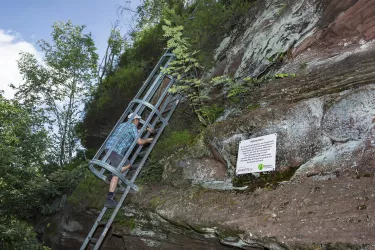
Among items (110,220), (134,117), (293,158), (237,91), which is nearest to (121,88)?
(134,117)

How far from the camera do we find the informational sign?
4.57m

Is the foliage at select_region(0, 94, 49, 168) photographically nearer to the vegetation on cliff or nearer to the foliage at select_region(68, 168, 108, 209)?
the vegetation on cliff

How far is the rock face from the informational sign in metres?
0.17

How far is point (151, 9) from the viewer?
14.7m

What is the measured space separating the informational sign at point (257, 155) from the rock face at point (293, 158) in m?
0.17

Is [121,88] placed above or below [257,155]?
above

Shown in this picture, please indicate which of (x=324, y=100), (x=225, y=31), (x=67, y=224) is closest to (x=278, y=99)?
(x=324, y=100)

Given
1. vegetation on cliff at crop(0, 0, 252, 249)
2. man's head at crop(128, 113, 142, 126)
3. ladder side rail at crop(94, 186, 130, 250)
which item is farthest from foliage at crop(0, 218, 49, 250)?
man's head at crop(128, 113, 142, 126)

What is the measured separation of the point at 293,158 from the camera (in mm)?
4574

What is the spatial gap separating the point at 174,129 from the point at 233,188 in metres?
3.48

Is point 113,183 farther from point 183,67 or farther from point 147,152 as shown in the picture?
point 183,67

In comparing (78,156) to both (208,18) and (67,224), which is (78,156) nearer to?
(67,224)

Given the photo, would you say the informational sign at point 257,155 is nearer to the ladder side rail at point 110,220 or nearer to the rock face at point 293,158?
the rock face at point 293,158

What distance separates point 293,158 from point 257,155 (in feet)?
1.75
